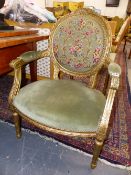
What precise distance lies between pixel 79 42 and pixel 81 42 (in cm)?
1

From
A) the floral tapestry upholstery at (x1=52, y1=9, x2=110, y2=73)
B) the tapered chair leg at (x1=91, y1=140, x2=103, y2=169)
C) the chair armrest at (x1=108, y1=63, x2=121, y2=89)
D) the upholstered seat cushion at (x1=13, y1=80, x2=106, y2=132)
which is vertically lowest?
the tapered chair leg at (x1=91, y1=140, x2=103, y2=169)

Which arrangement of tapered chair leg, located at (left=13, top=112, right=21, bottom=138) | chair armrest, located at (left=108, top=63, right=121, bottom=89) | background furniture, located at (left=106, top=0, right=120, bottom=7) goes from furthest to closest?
1. background furniture, located at (left=106, top=0, right=120, bottom=7)
2. tapered chair leg, located at (left=13, top=112, right=21, bottom=138)
3. chair armrest, located at (left=108, top=63, right=121, bottom=89)

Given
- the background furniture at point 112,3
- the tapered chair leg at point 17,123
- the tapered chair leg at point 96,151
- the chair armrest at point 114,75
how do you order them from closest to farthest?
1. the chair armrest at point 114,75
2. the tapered chair leg at point 96,151
3. the tapered chair leg at point 17,123
4. the background furniture at point 112,3

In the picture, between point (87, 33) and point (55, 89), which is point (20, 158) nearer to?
point (55, 89)

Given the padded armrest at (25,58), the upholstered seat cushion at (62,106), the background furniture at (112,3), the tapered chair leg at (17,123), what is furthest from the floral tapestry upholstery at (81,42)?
the background furniture at (112,3)

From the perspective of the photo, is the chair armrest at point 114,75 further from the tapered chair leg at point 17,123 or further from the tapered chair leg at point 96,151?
the tapered chair leg at point 17,123

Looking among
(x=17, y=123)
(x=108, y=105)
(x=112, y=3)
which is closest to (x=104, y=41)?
(x=108, y=105)

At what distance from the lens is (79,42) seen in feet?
4.05

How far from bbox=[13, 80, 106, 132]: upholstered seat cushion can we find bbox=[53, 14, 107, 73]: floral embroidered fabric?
0.22m

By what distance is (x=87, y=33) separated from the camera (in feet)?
3.97

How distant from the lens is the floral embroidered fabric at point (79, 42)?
1.20m

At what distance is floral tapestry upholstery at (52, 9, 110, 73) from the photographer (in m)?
1.19

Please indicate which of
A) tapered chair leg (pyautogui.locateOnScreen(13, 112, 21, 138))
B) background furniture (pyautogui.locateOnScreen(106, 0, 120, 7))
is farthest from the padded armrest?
background furniture (pyautogui.locateOnScreen(106, 0, 120, 7))

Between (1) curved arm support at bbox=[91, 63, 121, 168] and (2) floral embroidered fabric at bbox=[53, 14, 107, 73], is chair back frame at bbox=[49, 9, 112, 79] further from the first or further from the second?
(1) curved arm support at bbox=[91, 63, 121, 168]
